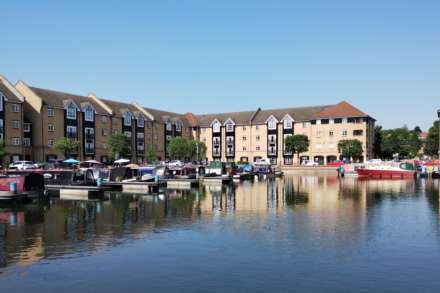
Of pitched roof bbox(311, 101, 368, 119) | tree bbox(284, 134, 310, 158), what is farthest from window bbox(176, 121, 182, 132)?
pitched roof bbox(311, 101, 368, 119)

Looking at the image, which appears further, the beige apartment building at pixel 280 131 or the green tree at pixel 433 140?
the green tree at pixel 433 140

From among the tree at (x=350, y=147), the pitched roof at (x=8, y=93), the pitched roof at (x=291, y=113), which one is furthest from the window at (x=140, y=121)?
the tree at (x=350, y=147)

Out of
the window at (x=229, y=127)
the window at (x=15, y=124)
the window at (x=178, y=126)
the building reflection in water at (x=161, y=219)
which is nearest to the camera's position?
the building reflection in water at (x=161, y=219)

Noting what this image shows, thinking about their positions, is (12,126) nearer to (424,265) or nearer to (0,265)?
(0,265)

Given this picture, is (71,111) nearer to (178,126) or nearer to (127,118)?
(127,118)

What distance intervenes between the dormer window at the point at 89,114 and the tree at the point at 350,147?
2260 inches

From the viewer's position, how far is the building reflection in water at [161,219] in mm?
21297

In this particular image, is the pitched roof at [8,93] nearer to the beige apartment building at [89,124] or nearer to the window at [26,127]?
the beige apartment building at [89,124]

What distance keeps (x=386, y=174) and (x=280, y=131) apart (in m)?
38.0

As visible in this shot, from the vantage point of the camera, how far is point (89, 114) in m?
88.8

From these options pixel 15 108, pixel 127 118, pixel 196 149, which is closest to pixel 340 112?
pixel 196 149

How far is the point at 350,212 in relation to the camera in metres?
31.9

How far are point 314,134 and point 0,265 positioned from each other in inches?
3909

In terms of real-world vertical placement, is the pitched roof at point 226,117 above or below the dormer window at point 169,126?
above
